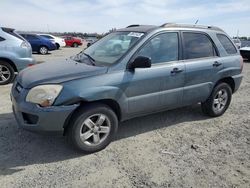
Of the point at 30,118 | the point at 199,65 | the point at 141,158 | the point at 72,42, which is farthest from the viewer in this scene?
the point at 72,42

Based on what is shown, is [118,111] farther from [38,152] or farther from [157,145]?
[38,152]

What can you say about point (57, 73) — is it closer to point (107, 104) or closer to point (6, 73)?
point (107, 104)

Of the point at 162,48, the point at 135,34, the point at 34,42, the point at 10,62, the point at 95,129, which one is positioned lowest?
the point at 95,129

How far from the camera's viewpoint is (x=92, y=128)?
3.81 meters

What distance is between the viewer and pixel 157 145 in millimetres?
4195

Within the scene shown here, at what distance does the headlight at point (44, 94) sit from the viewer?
135 inches

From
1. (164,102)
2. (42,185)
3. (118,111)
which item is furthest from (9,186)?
(164,102)

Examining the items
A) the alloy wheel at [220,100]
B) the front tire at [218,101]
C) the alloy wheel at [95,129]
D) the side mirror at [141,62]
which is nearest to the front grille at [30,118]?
the alloy wheel at [95,129]

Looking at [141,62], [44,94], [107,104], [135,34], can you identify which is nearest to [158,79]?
[141,62]

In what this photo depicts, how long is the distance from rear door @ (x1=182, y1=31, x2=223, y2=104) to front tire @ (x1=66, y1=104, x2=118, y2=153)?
1562 millimetres

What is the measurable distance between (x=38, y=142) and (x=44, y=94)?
102cm

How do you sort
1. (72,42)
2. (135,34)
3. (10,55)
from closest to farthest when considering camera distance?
(135,34)
(10,55)
(72,42)

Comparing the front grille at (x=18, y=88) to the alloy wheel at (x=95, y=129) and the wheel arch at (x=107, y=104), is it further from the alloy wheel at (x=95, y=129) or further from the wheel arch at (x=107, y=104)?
the alloy wheel at (x=95, y=129)

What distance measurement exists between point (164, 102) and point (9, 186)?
8.44 feet
